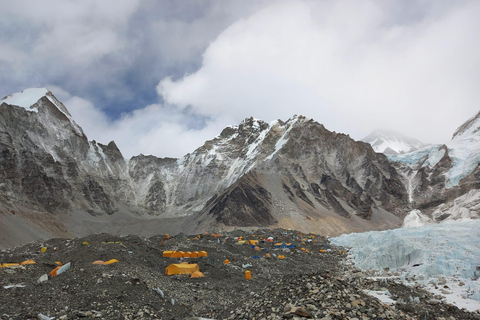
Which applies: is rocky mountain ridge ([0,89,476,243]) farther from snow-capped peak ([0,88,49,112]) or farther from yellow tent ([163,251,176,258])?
yellow tent ([163,251,176,258])

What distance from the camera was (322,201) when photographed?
102500mm

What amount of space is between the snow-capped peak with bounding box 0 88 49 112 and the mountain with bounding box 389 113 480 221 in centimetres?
12778

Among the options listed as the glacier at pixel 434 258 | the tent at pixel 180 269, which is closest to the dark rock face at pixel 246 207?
the glacier at pixel 434 258

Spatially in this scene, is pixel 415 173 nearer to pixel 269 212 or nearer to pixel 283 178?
pixel 283 178

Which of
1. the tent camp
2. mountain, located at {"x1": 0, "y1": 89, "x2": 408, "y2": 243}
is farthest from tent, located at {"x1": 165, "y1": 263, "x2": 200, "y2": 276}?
mountain, located at {"x1": 0, "y1": 89, "x2": 408, "y2": 243}

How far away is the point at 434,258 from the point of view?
65.9 ft

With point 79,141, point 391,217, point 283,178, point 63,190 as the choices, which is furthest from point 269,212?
point 79,141

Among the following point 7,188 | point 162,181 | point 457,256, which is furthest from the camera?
point 162,181

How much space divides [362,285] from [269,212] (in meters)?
69.3

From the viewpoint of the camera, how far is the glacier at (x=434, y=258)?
17484mm

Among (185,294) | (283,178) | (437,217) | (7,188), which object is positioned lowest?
(437,217)

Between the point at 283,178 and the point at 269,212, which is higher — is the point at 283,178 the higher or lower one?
the higher one

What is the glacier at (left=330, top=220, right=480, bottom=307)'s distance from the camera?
1748 centimetres

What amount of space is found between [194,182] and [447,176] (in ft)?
320
